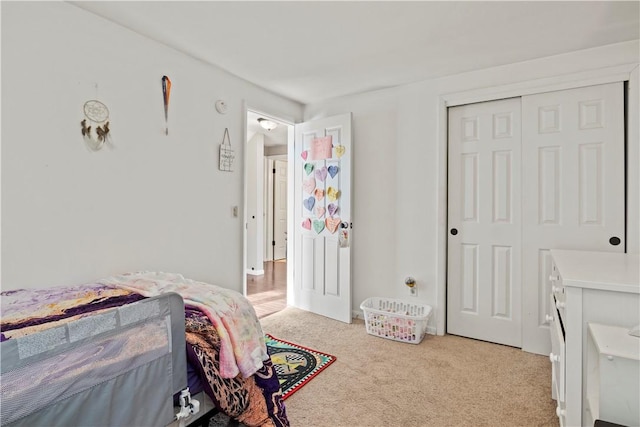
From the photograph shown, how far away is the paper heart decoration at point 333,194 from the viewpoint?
11.0ft

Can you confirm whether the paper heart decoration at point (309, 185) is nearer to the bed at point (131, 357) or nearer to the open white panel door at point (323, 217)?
the open white panel door at point (323, 217)

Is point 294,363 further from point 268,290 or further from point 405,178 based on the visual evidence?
point 268,290

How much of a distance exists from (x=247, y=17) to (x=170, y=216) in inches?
57.6

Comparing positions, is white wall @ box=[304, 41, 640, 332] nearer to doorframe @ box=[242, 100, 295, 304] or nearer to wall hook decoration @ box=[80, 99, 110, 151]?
doorframe @ box=[242, 100, 295, 304]

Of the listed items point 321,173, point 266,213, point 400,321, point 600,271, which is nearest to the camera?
point 600,271

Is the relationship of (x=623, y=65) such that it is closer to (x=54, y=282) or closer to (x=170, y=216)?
(x=170, y=216)

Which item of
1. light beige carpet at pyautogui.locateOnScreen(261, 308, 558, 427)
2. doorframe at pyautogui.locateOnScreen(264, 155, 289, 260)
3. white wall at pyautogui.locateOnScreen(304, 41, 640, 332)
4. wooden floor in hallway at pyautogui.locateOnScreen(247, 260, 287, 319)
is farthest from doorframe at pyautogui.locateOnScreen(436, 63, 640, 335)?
doorframe at pyautogui.locateOnScreen(264, 155, 289, 260)

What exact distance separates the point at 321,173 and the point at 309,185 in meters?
0.19

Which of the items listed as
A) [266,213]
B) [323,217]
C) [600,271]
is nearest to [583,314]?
[600,271]

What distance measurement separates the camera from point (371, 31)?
7.13ft

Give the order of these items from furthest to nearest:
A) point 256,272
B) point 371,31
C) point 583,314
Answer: point 256,272 → point 371,31 → point 583,314

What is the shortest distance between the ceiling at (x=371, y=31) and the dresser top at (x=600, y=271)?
1.42 m

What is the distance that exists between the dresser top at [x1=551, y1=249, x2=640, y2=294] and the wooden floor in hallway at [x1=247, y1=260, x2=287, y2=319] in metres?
2.70

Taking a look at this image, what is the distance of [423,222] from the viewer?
3047 mm
